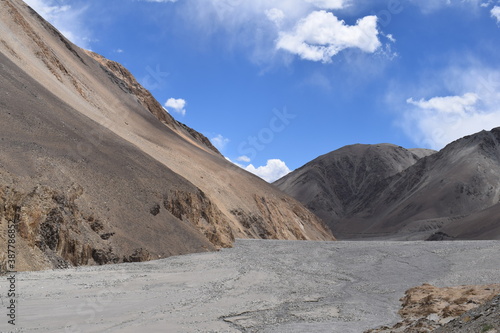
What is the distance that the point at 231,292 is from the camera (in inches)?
631

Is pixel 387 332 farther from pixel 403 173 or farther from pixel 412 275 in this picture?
pixel 403 173

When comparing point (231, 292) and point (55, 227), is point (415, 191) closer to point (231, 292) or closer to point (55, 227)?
point (55, 227)

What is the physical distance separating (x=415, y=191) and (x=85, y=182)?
369 feet

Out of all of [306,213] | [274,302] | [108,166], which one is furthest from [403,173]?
[274,302]

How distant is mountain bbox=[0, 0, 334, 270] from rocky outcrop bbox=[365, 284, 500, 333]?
12820mm

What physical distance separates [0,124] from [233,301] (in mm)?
15983

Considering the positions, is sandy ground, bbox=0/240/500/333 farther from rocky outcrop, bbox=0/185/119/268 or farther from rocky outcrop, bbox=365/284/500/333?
rocky outcrop, bbox=0/185/119/268

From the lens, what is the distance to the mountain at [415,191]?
96250 mm

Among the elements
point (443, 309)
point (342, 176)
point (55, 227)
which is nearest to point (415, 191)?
point (342, 176)

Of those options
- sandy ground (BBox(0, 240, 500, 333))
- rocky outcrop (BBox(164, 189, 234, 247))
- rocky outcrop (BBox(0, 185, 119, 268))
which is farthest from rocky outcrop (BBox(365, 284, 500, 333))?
rocky outcrop (BBox(164, 189, 234, 247))

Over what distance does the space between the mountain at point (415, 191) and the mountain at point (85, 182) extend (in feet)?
146

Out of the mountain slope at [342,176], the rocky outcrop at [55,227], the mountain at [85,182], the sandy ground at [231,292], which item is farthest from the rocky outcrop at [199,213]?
the mountain slope at [342,176]

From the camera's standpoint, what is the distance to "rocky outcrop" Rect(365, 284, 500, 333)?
8475mm

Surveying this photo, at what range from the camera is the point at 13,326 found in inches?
414
